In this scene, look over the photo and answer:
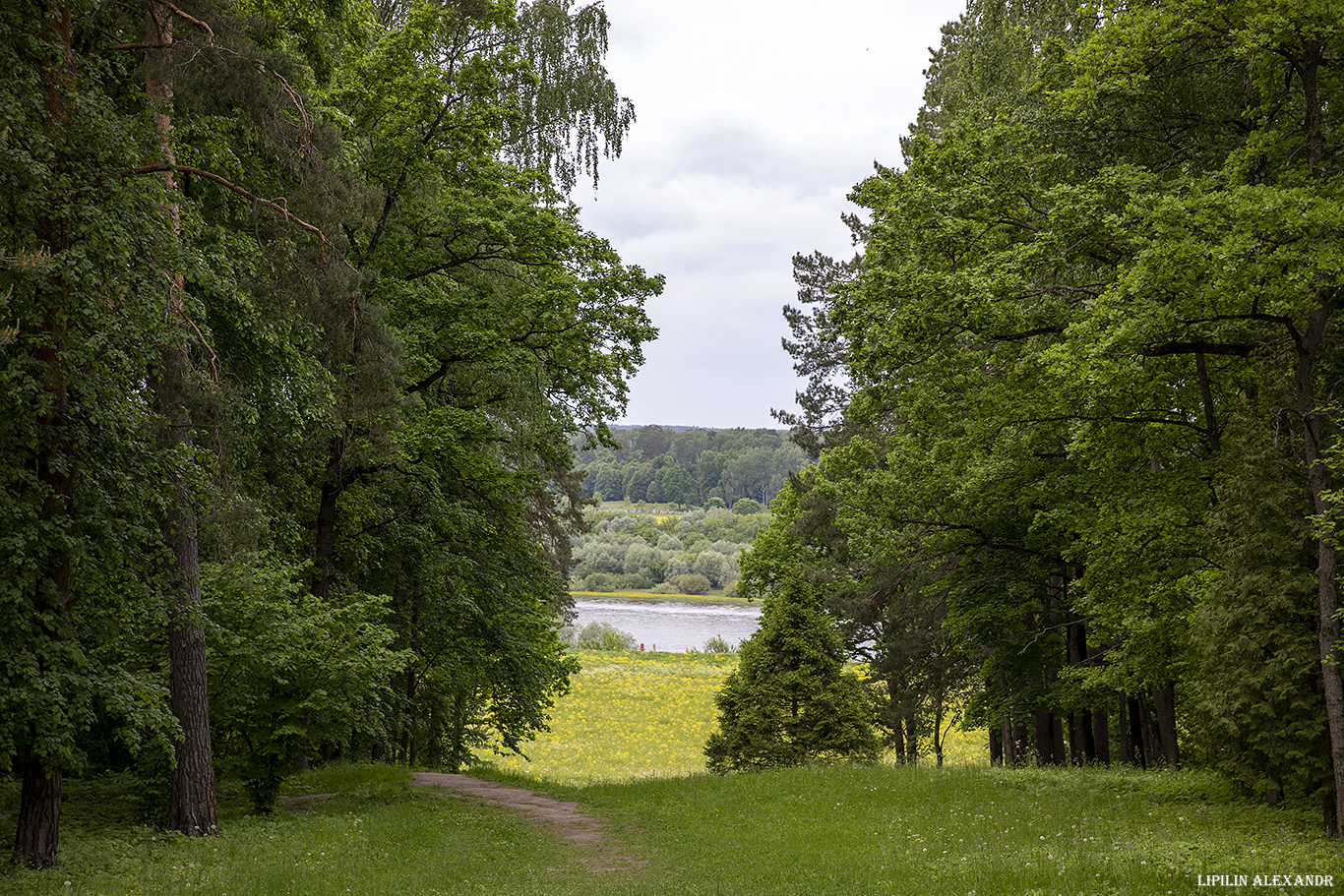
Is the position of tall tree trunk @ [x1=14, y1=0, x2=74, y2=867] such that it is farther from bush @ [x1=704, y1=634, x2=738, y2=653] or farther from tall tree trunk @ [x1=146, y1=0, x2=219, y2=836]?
bush @ [x1=704, y1=634, x2=738, y2=653]

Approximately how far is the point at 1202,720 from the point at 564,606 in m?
23.2

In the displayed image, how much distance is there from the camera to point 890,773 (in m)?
15.5

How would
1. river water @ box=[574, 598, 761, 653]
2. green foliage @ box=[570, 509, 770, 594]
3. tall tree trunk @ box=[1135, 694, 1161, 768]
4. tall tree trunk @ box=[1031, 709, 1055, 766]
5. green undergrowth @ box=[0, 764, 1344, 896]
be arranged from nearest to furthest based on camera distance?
green undergrowth @ box=[0, 764, 1344, 896] < tall tree trunk @ box=[1135, 694, 1161, 768] < tall tree trunk @ box=[1031, 709, 1055, 766] < river water @ box=[574, 598, 761, 653] < green foliage @ box=[570, 509, 770, 594]

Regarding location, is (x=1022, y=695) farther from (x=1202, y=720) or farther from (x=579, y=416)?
(x=579, y=416)

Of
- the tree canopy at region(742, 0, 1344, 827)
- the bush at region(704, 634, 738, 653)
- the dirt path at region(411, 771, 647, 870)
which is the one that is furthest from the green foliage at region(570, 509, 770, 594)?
the dirt path at region(411, 771, 647, 870)

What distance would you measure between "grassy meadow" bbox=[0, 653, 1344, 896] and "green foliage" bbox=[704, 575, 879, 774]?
8.27 feet

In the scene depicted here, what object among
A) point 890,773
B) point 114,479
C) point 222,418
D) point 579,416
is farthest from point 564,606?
point 114,479

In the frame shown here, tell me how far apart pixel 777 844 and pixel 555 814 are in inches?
186

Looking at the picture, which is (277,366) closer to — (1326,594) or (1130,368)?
(1130,368)

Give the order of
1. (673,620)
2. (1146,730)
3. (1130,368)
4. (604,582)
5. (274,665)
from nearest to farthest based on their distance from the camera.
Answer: (1130,368) → (274,665) → (1146,730) → (673,620) → (604,582)

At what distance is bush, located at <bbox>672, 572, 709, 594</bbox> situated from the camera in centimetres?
10119

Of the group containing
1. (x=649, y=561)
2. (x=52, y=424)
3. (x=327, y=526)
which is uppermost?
(x=52, y=424)

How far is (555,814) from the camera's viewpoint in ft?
48.8

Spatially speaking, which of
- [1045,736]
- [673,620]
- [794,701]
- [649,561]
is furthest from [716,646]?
[794,701]
